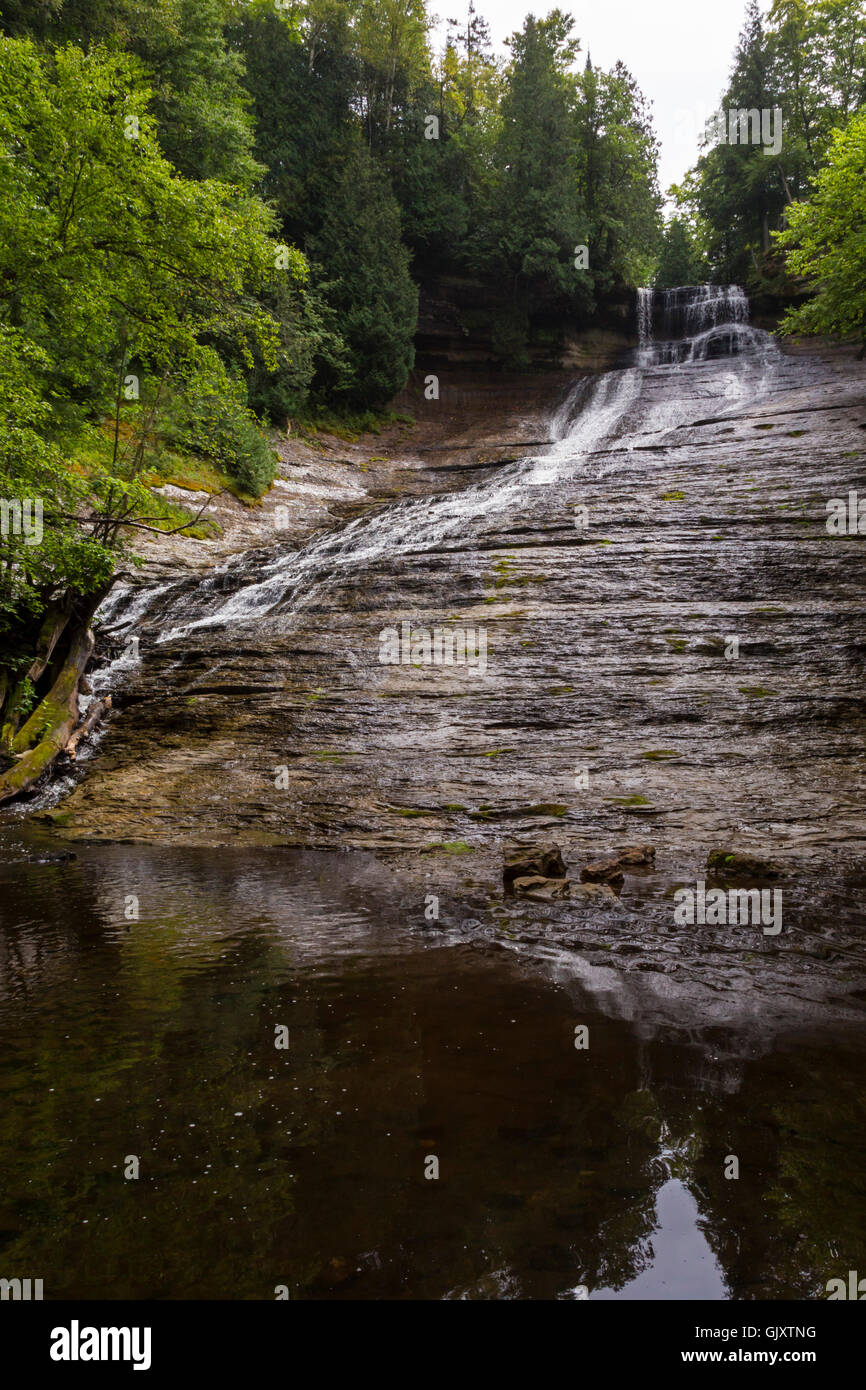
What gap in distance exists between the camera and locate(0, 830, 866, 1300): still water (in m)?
1.95

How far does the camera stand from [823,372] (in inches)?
985

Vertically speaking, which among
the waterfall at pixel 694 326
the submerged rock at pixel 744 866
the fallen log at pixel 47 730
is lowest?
the submerged rock at pixel 744 866

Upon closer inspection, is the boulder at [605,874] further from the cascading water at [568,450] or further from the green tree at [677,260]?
the green tree at [677,260]

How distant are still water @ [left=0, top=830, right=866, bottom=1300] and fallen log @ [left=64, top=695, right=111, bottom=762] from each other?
6342 mm

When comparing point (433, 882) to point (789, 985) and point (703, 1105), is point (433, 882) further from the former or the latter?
point (703, 1105)

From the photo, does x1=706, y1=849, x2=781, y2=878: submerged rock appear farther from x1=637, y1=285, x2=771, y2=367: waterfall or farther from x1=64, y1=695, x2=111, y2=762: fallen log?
x1=637, y1=285, x2=771, y2=367: waterfall

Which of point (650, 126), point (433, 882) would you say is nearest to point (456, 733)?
point (433, 882)

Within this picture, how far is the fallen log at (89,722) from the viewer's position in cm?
1012

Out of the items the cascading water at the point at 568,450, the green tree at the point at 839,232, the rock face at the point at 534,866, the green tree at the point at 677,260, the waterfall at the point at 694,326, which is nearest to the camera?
the rock face at the point at 534,866

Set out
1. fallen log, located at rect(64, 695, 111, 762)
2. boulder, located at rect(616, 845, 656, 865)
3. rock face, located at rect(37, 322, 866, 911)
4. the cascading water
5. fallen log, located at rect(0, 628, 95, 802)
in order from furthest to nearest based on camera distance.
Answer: the cascading water < fallen log, located at rect(64, 695, 111, 762) < fallen log, located at rect(0, 628, 95, 802) < rock face, located at rect(37, 322, 866, 911) < boulder, located at rect(616, 845, 656, 865)

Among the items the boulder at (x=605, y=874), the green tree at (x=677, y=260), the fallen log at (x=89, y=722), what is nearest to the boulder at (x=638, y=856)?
the boulder at (x=605, y=874)

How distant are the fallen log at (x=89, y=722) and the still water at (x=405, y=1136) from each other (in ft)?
20.8

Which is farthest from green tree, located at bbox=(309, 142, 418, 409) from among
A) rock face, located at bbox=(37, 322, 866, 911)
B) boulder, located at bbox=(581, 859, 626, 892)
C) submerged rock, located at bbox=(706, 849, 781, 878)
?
submerged rock, located at bbox=(706, 849, 781, 878)

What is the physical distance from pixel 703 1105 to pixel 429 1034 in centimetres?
120
